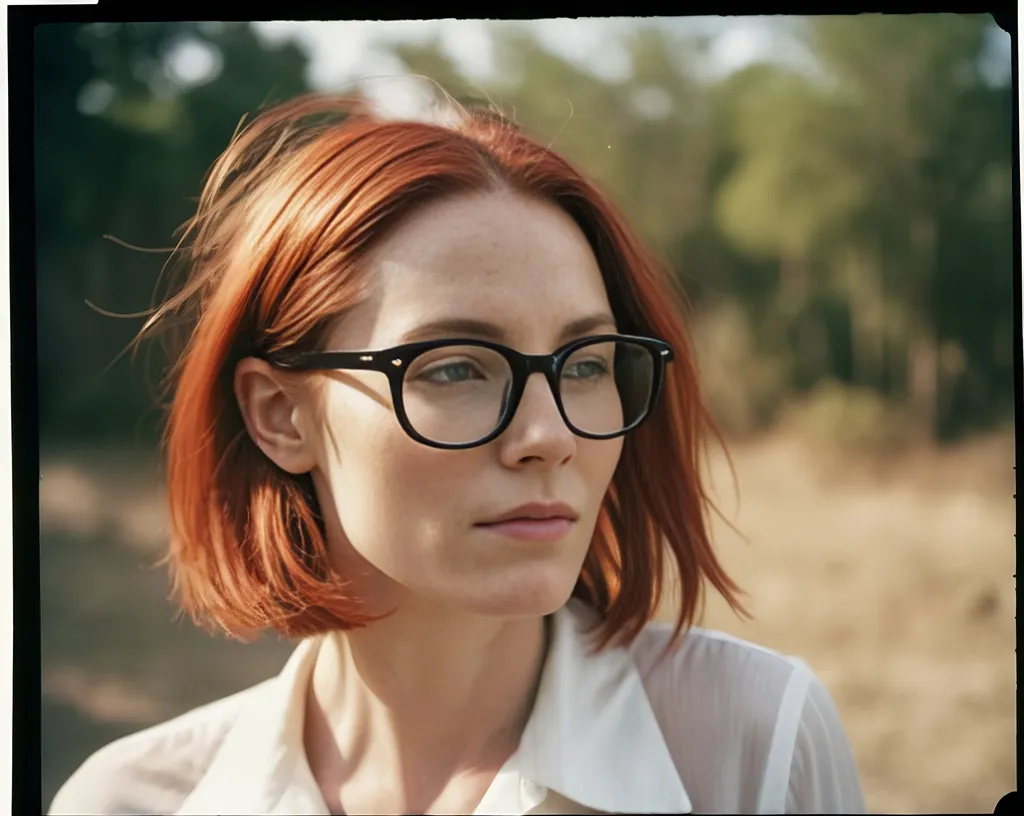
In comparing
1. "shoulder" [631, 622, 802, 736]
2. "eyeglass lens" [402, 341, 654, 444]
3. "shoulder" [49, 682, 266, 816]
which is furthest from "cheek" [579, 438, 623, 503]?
"shoulder" [49, 682, 266, 816]

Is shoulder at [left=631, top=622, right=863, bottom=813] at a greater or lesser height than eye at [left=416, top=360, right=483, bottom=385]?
lesser

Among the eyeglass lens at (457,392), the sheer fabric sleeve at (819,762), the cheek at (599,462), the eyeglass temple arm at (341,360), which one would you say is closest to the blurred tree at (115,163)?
the eyeglass temple arm at (341,360)

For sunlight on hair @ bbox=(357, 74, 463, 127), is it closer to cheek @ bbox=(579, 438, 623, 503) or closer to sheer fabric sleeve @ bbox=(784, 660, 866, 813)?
cheek @ bbox=(579, 438, 623, 503)

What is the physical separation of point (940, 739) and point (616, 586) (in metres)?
0.68

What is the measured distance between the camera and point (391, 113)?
5.79 feet

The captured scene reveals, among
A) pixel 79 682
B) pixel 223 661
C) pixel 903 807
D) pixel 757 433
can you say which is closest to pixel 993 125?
pixel 757 433

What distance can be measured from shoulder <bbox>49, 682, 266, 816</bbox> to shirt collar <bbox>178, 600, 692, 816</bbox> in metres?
0.02

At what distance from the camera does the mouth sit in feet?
5.44

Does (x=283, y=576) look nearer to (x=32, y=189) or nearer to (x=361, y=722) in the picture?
(x=361, y=722)

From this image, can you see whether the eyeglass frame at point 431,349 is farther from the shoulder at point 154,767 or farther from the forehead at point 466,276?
the shoulder at point 154,767

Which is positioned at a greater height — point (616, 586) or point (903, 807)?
point (616, 586)

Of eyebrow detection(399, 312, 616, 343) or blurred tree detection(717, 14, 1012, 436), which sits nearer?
eyebrow detection(399, 312, 616, 343)

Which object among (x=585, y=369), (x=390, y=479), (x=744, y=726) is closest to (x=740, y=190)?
(x=585, y=369)

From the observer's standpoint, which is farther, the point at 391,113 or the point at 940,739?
the point at 940,739
